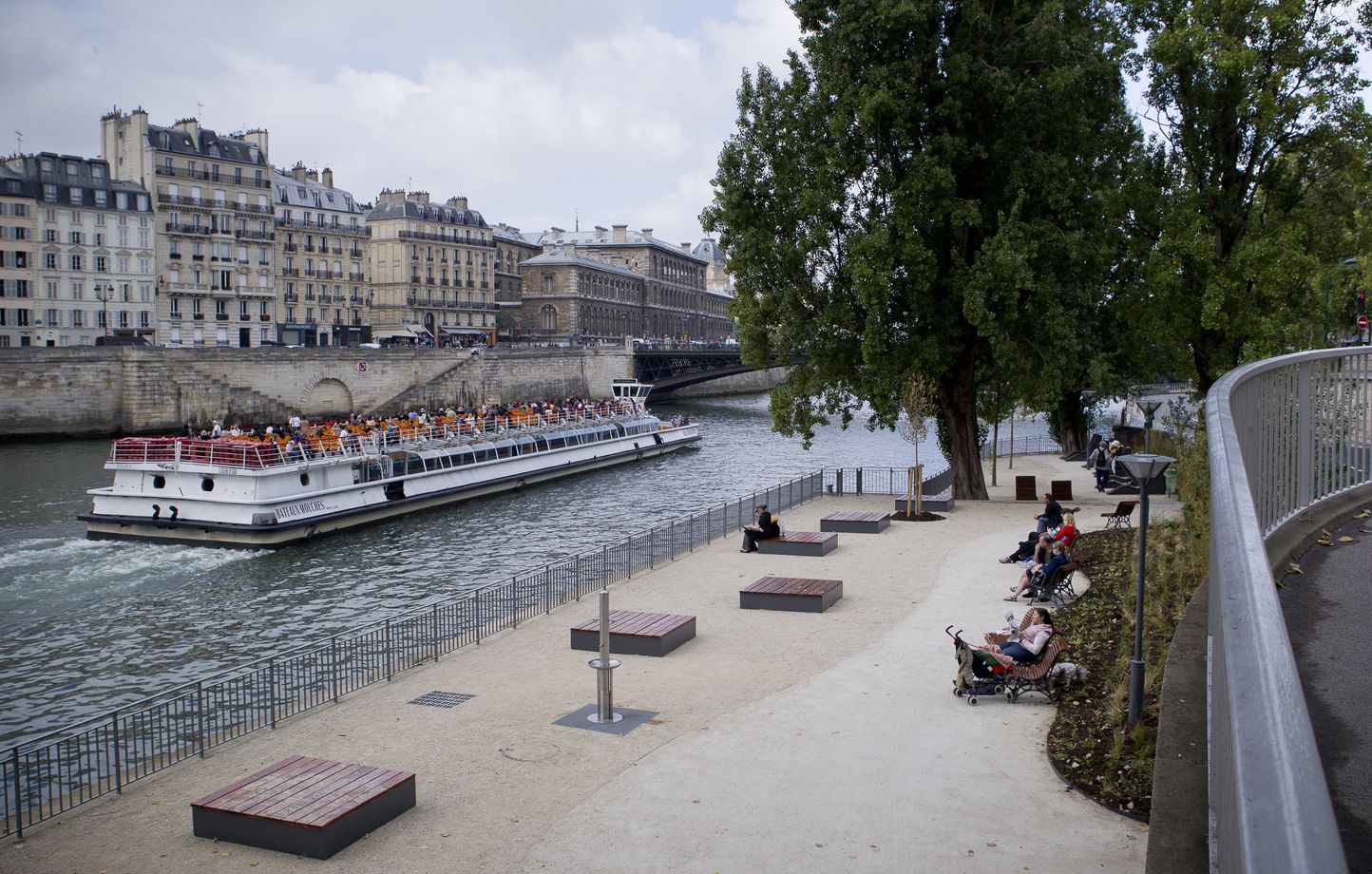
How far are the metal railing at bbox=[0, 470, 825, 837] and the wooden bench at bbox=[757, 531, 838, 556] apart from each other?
7.24 feet

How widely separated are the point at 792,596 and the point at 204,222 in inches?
3261

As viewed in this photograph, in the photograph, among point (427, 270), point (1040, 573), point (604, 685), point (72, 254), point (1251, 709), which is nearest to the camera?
point (1251, 709)

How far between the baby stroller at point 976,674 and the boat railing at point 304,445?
91.0ft

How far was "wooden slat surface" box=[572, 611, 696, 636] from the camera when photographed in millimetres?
16547

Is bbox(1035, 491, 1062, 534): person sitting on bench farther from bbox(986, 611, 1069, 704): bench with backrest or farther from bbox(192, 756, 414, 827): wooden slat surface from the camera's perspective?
bbox(192, 756, 414, 827): wooden slat surface

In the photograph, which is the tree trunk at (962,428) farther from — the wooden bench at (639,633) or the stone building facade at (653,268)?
the stone building facade at (653,268)

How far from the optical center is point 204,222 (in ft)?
294

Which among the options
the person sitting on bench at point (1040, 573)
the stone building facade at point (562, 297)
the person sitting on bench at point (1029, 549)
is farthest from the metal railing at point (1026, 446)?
the stone building facade at point (562, 297)

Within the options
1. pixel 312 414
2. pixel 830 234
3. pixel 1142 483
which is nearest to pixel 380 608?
pixel 830 234

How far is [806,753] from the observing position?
1181 cm

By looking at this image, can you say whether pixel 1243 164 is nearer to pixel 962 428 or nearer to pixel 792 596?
pixel 962 428

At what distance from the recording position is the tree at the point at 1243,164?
25.5 metres

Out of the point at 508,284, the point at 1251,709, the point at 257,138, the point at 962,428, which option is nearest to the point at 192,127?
the point at 257,138

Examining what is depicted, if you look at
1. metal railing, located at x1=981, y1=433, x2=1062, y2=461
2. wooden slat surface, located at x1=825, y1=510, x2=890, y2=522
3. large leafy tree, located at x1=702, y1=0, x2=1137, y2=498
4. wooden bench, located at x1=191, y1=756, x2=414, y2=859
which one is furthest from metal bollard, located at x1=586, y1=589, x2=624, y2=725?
metal railing, located at x1=981, y1=433, x2=1062, y2=461
